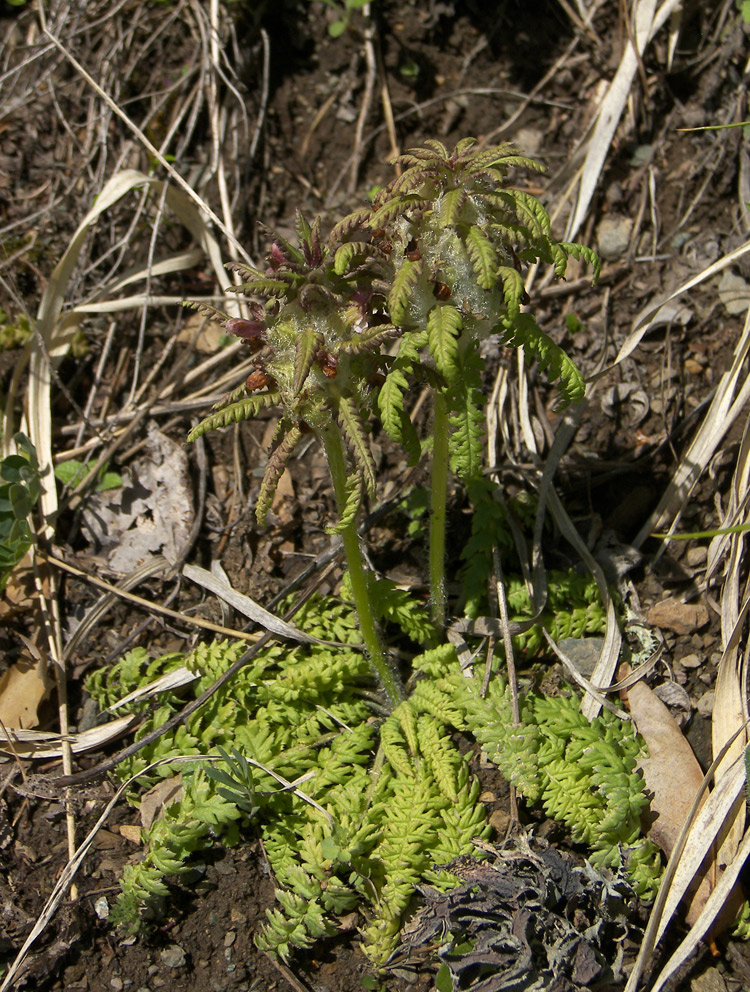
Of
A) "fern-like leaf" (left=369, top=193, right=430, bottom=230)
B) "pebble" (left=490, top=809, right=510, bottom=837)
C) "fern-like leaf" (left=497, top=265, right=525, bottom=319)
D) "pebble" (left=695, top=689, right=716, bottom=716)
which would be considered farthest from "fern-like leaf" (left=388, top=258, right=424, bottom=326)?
"pebble" (left=695, top=689, right=716, bottom=716)

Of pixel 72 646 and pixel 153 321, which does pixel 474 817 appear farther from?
pixel 153 321

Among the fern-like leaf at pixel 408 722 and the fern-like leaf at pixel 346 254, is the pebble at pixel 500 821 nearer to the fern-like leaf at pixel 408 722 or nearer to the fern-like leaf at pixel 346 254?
the fern-like leaf at pixel 408 722

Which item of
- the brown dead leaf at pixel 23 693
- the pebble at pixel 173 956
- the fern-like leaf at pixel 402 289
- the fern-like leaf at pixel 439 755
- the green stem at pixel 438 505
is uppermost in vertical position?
the fern-like leaf at pixel 402 289

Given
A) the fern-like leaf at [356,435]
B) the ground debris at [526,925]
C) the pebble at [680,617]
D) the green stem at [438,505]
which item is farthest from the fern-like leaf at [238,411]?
the pebble at [680,617]

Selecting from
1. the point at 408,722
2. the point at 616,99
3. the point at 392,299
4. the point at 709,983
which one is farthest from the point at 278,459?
the point at 616,99

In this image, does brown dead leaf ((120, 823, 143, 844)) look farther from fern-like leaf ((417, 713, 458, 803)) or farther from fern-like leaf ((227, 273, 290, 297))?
fern-like leaf ((227, 273, 290, 297))

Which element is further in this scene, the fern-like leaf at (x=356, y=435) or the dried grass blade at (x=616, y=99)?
the dried grass blade at (x=616, y=99)

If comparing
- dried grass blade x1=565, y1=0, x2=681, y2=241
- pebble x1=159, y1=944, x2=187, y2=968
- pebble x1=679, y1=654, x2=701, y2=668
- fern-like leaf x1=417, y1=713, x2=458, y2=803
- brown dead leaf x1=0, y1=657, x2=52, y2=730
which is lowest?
pebble x1=159, y1=944, x2=187, y2=968

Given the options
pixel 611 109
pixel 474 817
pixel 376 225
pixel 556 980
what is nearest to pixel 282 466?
pixel 376 225
